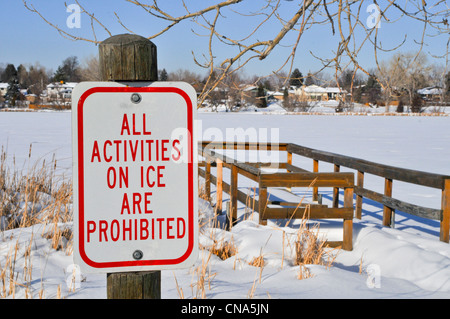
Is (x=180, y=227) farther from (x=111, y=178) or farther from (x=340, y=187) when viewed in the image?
(x=340, y=187)

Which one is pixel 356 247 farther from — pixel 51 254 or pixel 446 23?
pixel 51 254

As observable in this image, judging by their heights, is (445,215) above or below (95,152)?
below

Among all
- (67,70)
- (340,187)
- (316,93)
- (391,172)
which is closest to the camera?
(340,187)

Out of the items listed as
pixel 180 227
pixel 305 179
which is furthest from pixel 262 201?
pixel 180 227

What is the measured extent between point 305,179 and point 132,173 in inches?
161

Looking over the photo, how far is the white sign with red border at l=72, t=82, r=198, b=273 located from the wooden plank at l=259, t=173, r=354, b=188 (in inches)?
153

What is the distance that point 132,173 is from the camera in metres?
1.43

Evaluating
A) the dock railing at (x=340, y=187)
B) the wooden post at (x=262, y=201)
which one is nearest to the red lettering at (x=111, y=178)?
the dock railing at (x=340, y=187)

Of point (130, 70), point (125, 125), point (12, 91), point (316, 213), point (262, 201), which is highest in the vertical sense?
point (12, 91)

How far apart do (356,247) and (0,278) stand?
364 centimetres

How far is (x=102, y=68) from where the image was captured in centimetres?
147

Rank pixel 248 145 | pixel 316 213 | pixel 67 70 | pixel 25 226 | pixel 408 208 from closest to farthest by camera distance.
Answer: pixel 25 226, pixel 316 213, pixel 408 208, pixel 248 145, pixel 67 70

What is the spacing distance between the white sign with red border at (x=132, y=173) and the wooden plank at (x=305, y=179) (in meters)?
3.87

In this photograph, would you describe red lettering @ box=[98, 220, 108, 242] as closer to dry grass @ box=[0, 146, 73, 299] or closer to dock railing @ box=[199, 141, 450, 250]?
dry grass @ box=[0, 146, 73, 299]
